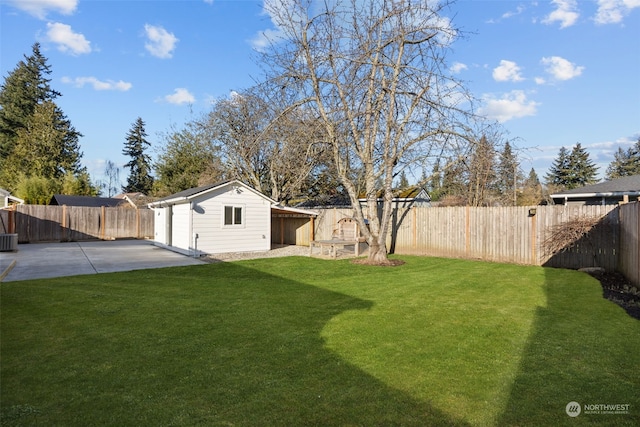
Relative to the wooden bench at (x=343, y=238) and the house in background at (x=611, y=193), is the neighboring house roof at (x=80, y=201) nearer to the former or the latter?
the wooden bench at (x=343, y=238)

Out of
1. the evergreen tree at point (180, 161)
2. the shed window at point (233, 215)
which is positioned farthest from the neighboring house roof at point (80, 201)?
the shed window at point (233, 215)

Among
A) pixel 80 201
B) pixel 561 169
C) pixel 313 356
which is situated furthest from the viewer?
pixel 561 169

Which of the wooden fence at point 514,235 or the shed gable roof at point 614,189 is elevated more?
the shed gable roof at point 614,189

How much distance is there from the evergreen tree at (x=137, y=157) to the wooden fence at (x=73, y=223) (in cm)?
2527

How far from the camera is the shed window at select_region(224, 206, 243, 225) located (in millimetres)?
14337

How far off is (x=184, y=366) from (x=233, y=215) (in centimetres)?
1133

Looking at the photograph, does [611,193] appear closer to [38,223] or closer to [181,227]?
[181,227]

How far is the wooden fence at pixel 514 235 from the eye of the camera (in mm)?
9555

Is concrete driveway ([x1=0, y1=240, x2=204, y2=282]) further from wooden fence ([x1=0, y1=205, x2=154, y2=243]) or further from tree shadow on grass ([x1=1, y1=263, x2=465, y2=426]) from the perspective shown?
wooden fence ([x1=0, y1=205, x2=154, y2=243])

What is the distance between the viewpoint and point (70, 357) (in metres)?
3.75

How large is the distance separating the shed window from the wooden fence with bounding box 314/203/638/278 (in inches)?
252

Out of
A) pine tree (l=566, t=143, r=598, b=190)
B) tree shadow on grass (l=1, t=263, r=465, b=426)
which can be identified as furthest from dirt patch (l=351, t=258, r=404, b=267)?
pine tree (l=566, t=143, r=598, b=190)

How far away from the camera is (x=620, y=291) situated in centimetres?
712

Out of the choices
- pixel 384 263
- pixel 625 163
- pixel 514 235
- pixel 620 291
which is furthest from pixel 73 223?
pixel 625 163
